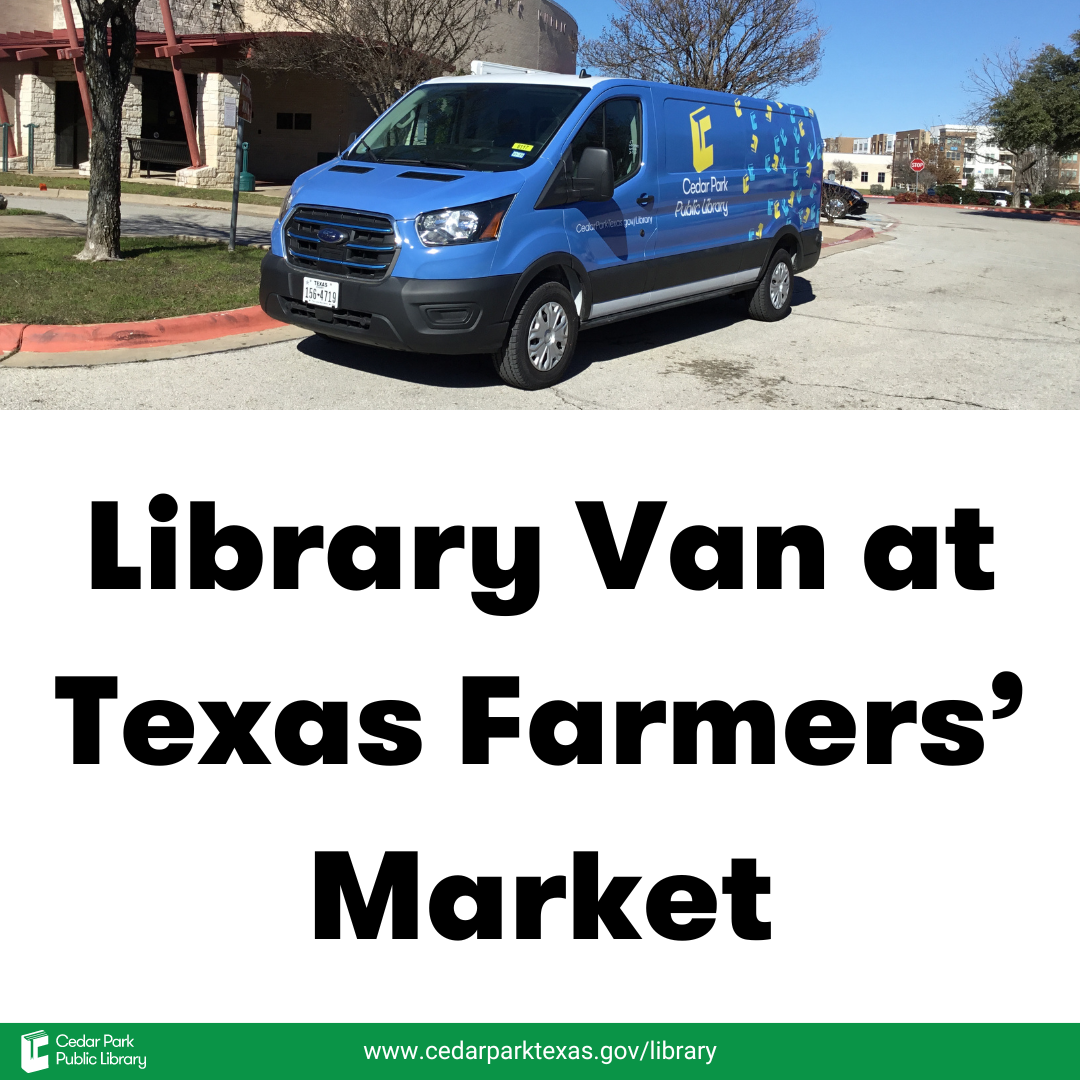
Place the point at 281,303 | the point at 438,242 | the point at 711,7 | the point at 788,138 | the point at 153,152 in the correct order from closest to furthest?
1. the point at 438,242
2. the point at 281,303
3. the point at 788,138
4. the point at 711,7
5. the point at 153,152

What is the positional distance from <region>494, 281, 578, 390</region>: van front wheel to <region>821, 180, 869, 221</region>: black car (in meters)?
23.0

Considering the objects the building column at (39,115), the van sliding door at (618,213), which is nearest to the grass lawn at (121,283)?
the van sliding door at (618,213)

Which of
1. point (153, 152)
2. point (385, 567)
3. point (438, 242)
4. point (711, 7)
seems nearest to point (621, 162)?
point (438, 242)

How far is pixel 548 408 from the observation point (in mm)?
7660

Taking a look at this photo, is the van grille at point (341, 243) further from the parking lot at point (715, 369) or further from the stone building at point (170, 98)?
the stone building at point (170, 98)

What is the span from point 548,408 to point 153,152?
2769cm

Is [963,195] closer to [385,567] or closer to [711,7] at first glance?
[711,7]

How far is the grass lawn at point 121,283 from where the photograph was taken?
9062mm

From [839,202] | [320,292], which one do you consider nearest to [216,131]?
[839,202]

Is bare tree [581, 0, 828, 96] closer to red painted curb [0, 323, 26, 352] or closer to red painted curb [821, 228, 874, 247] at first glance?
red painted curb [821, 228, 874, 247]

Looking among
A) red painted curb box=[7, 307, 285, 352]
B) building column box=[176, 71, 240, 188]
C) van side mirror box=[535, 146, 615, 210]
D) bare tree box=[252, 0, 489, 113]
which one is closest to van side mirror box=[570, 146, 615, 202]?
van side mirror box=[535, 146, 615, 210]

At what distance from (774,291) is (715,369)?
2.67 metres

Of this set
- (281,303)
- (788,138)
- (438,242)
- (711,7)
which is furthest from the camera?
(711,7)

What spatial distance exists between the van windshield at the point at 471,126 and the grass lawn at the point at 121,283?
6.34ft
